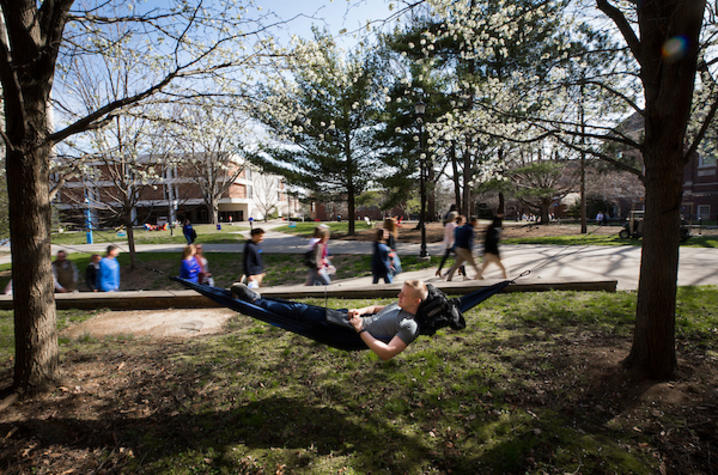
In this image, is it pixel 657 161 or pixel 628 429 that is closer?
pixel 628 429

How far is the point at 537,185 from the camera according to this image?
2350 cm

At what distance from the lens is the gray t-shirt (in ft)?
10.5

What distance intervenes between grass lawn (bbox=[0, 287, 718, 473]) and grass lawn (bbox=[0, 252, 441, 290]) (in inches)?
256

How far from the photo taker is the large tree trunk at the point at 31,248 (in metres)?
3.46

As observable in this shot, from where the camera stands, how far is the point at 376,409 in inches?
136

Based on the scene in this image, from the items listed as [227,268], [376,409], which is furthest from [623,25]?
[227,268]

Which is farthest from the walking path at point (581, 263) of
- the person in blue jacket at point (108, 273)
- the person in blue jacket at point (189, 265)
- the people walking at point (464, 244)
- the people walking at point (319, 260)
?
the person in blue jacket at point (189, 265)

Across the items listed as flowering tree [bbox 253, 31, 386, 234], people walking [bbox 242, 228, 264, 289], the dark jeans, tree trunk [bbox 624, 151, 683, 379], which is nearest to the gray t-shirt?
the dark jeans

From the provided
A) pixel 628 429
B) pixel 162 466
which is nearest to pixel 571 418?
pixel 628 429

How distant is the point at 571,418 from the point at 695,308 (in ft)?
13.8

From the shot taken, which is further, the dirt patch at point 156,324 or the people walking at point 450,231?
the people walking at point 450,231

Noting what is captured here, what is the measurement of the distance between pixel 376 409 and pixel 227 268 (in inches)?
441

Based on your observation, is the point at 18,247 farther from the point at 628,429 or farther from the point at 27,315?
the point at 628,429

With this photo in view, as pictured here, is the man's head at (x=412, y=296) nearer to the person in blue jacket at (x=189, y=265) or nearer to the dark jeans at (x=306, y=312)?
the dark jeans at (x=306, y=312)
